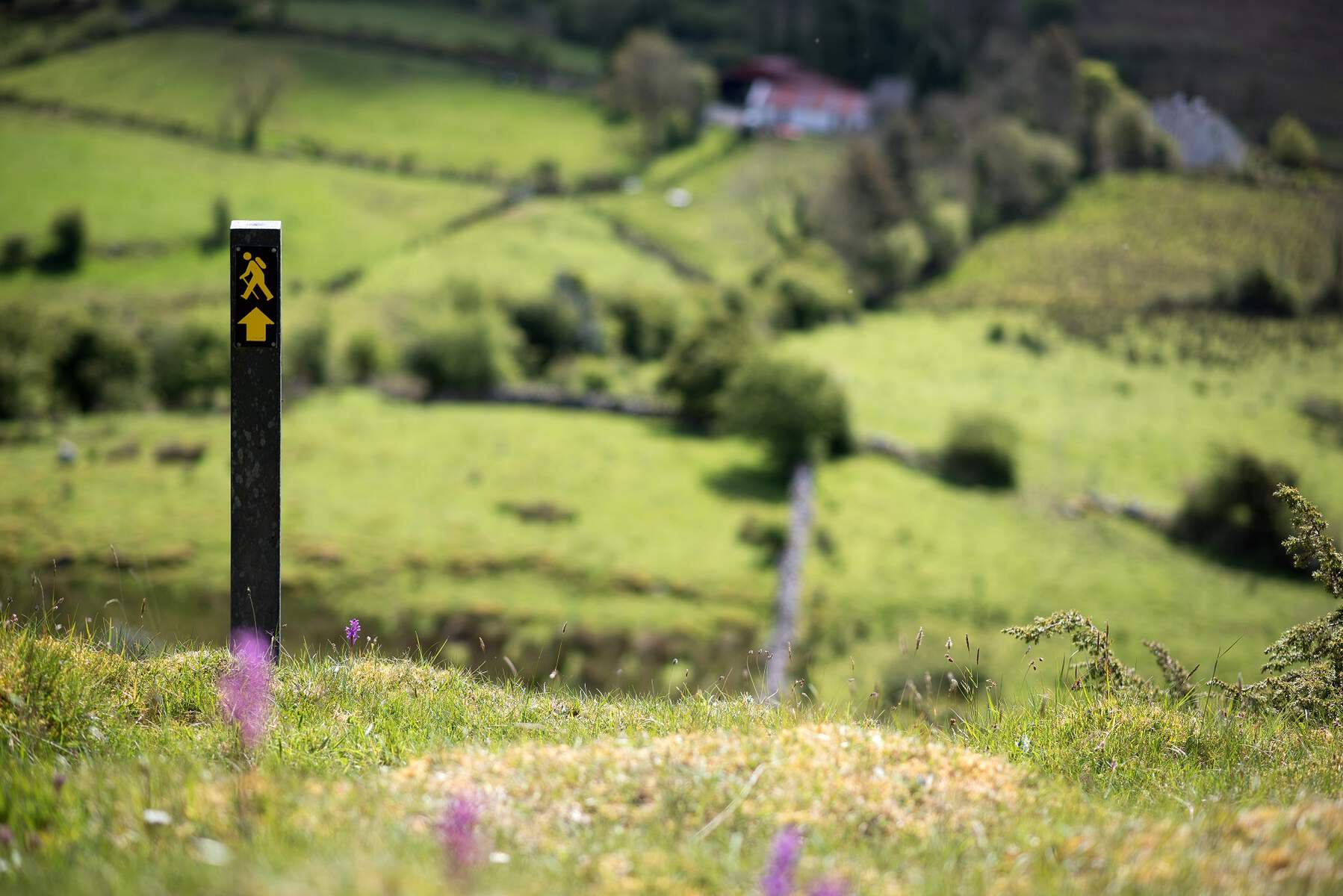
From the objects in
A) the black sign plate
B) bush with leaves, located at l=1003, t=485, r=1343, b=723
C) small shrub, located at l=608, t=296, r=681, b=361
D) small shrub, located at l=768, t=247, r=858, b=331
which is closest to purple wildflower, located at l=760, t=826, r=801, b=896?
bush with leaves, located at l=1003, t=485, r=1343, b=723

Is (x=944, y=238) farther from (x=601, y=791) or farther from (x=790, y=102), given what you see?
(x=601, y=791)

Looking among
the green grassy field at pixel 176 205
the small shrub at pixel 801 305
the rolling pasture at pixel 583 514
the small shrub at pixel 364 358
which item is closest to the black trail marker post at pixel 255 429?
the rolling pasture at pixel 583 514

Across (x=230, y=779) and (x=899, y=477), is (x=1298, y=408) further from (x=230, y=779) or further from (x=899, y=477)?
(x=230, y=779)

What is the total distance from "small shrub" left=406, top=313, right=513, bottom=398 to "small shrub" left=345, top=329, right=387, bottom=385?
7.16 ft

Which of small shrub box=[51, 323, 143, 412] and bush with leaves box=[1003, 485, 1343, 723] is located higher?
bush with leaves box=[1003, 485, 1343, 723]

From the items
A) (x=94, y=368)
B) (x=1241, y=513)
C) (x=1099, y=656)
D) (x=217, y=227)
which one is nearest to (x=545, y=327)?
(x=94, y=368)

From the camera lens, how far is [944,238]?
280 ft

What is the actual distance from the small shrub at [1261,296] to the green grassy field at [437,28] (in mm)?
75954

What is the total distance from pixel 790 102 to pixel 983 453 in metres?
72.4

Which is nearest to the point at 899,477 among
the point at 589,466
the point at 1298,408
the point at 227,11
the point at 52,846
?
the point at 589,466

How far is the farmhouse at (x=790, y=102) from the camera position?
108938 mm

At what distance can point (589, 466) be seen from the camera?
46.2 m

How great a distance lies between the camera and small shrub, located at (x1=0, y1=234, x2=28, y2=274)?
67.3 metres

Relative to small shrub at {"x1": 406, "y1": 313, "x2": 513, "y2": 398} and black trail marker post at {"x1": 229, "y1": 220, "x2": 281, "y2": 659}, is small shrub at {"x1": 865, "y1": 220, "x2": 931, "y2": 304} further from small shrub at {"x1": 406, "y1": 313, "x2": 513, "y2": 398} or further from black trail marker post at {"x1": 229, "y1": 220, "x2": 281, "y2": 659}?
black trail marker post at {"x1": 229, "y1": 220, "x2": 281, "y2": 659}
